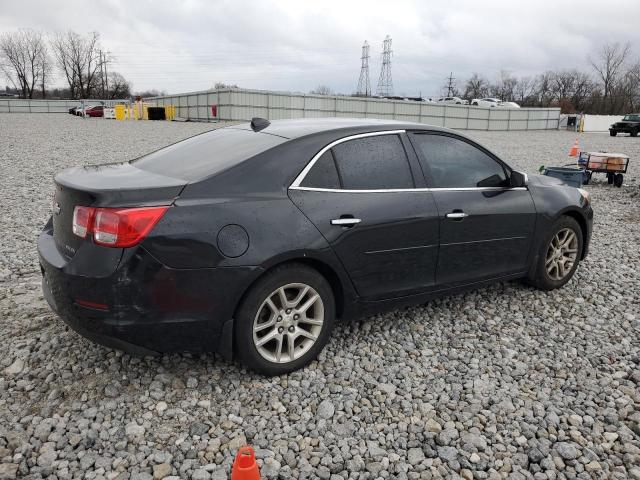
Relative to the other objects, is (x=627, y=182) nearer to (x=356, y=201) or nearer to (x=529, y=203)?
(x=529, y=203)

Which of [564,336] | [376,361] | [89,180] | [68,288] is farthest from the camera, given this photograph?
[564,336]

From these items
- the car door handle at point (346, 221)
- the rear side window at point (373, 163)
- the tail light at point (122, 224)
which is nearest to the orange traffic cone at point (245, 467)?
the tail light at point (122, 224)

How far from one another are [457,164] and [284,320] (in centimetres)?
191

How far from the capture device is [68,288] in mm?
2889

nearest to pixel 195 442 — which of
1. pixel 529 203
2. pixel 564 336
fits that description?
pixel 564 336

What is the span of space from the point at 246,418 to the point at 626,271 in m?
4.65

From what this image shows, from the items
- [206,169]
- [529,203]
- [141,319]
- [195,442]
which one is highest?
[206,169]

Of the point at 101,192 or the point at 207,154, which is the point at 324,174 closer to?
the point at 207,154

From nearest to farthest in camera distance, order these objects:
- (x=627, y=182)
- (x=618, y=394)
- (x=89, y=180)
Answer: (x=89, y=180) → (x=618, y=394) → (x=627, y=182)

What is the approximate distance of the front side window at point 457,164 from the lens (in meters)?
3.94

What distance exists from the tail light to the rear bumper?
2.9 inches

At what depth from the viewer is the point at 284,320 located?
322cm

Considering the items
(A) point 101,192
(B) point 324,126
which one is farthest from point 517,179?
(A) point 101,192

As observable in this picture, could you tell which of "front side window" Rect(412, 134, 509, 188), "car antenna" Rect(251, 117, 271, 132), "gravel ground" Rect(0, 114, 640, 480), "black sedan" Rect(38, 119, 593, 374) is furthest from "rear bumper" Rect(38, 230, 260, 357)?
"front side window" Rect(412, 134, 509, 188)
